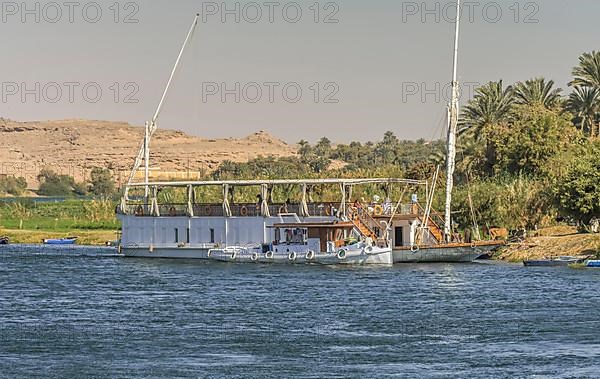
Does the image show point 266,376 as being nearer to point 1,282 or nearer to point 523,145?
point 1,282

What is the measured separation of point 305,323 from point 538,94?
3221 inches

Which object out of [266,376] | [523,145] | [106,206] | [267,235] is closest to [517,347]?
[266,376]

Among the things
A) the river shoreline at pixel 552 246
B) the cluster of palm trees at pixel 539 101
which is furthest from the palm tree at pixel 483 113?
the river shoreline at pixel 552 246

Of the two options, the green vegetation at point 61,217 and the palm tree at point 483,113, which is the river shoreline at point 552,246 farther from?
the green vegetation at point 61,217

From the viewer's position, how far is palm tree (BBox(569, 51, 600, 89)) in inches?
4761

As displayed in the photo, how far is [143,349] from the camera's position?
48.6 meters

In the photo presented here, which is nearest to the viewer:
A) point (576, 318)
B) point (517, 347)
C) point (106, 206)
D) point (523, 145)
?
point (517, 347)

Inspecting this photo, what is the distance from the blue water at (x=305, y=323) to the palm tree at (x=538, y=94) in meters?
48.4

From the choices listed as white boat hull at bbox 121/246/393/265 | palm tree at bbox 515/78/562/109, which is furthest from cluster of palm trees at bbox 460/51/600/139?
white boat hull at bbox 121/246/393/265

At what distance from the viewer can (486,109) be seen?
425ft

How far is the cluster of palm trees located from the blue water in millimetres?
40288

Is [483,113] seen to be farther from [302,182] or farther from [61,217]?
[61,217]

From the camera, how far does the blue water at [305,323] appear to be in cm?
4428

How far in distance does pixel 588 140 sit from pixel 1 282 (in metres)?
56.3
